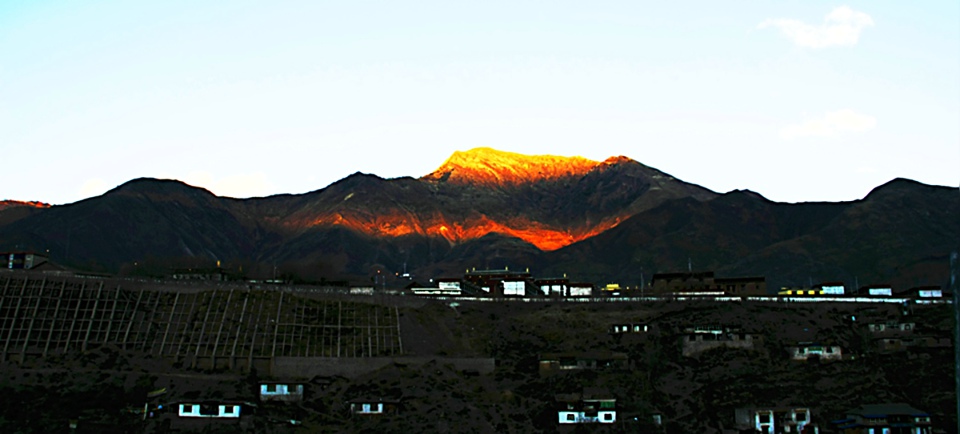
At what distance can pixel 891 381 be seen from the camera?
3799 inches

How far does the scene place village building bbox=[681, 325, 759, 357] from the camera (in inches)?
4304

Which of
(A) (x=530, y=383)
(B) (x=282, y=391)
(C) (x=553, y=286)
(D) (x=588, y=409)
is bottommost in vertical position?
(D) (x=588, y=409)

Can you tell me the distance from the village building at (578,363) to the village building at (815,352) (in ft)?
56.7

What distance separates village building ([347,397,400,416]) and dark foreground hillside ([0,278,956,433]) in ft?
2.32

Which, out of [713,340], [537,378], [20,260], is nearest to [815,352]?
[713,340]

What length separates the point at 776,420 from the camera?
8800cm

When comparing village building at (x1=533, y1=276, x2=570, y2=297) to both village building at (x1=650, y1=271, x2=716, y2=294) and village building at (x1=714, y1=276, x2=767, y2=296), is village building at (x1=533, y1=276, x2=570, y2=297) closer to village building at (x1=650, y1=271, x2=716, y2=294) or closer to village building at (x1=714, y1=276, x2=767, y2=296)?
Result: village building at (x1=650, y1=271, x2=716, y2=294)

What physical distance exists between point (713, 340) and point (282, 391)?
44633mm

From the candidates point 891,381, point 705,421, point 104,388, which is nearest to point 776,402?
point 705,421

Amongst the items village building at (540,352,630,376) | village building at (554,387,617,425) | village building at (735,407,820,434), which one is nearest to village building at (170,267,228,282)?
village building at (540,352,630,376)

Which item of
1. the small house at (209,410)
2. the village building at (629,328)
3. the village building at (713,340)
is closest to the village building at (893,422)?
the village building at (713,340)

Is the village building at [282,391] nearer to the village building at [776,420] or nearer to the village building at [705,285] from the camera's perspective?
the village building at [776,420]

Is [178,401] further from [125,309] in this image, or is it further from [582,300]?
[582,300]

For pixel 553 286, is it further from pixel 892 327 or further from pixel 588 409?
pixel 588 409
